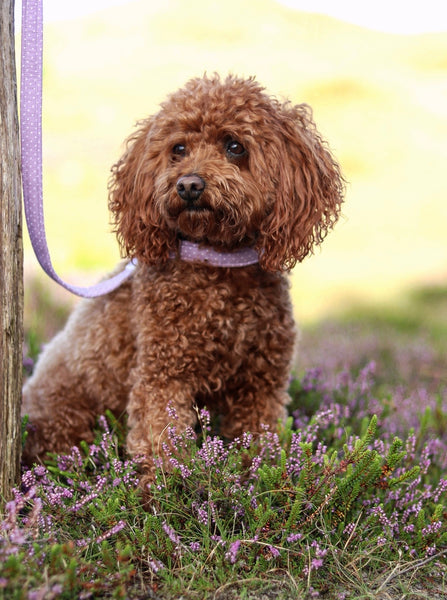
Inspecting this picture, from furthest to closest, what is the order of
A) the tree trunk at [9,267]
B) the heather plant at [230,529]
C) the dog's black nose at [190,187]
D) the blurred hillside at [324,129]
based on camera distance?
the blurred hillside at [324,129]
the dog's black nose at [190,187]
the tree trunk at [9,267]
the heather plant at [230,529]

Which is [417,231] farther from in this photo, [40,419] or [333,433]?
[40,419]

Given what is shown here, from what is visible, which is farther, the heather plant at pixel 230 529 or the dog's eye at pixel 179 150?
the dog's eye at pixel 179 150

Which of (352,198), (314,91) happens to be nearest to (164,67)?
(314,91)

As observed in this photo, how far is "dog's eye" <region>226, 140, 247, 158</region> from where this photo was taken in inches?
127

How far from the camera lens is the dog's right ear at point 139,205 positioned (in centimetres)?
329

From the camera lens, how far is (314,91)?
1314 cm

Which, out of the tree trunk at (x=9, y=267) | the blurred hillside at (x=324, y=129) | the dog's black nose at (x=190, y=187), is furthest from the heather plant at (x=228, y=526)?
the blurred hillside at (x=324, y=129)

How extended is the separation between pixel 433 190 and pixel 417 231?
108cm

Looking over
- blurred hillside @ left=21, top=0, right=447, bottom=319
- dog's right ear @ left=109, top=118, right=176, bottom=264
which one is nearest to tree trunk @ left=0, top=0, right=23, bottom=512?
dog's right ear @ left=109, top=118, right=176, bottom=264

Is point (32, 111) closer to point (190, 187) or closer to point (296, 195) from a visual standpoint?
point (190, 187)

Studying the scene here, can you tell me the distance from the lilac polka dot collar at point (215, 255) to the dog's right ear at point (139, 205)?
75mm

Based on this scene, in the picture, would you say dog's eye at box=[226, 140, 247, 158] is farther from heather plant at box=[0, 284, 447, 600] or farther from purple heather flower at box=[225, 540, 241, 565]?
purple heather flower at box=[225, 540, 241, 565]

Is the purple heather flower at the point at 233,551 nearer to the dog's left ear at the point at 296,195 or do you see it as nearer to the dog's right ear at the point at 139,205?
the dog's left ear at the point at 296,195

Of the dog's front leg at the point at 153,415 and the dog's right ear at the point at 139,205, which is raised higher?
the dog's right ear at the point at 139,205
